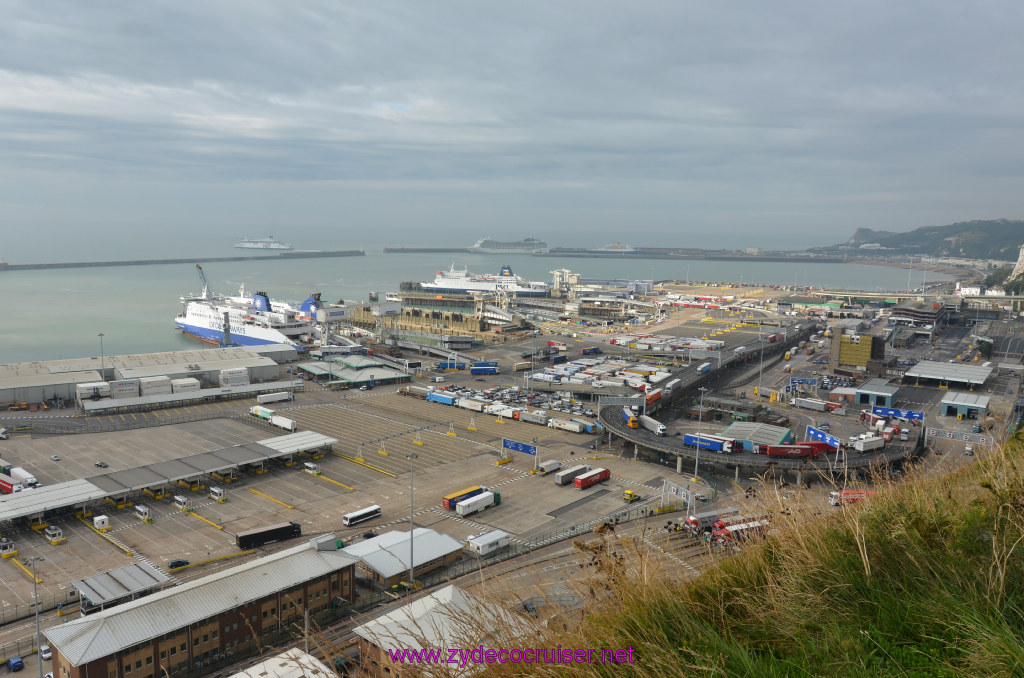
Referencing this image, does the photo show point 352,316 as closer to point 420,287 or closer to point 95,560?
point 420,287

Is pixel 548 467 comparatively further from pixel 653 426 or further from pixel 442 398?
pixel 442 398

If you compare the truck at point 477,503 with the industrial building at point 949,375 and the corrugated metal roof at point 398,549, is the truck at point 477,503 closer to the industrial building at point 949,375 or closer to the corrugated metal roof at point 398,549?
the corrugated metal roof at point 398,549

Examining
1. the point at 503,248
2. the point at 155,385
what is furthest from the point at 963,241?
the point at 155,385

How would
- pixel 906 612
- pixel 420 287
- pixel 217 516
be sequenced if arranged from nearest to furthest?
1. pixel 906 612
2. pixel 217 516
3. pixel 420 287

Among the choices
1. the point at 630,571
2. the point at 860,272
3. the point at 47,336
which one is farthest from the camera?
the point at 860,272

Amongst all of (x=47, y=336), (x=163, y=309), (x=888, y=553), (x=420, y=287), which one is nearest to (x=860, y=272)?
(x=420, y=287)

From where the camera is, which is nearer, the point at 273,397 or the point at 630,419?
the point at 630,419
